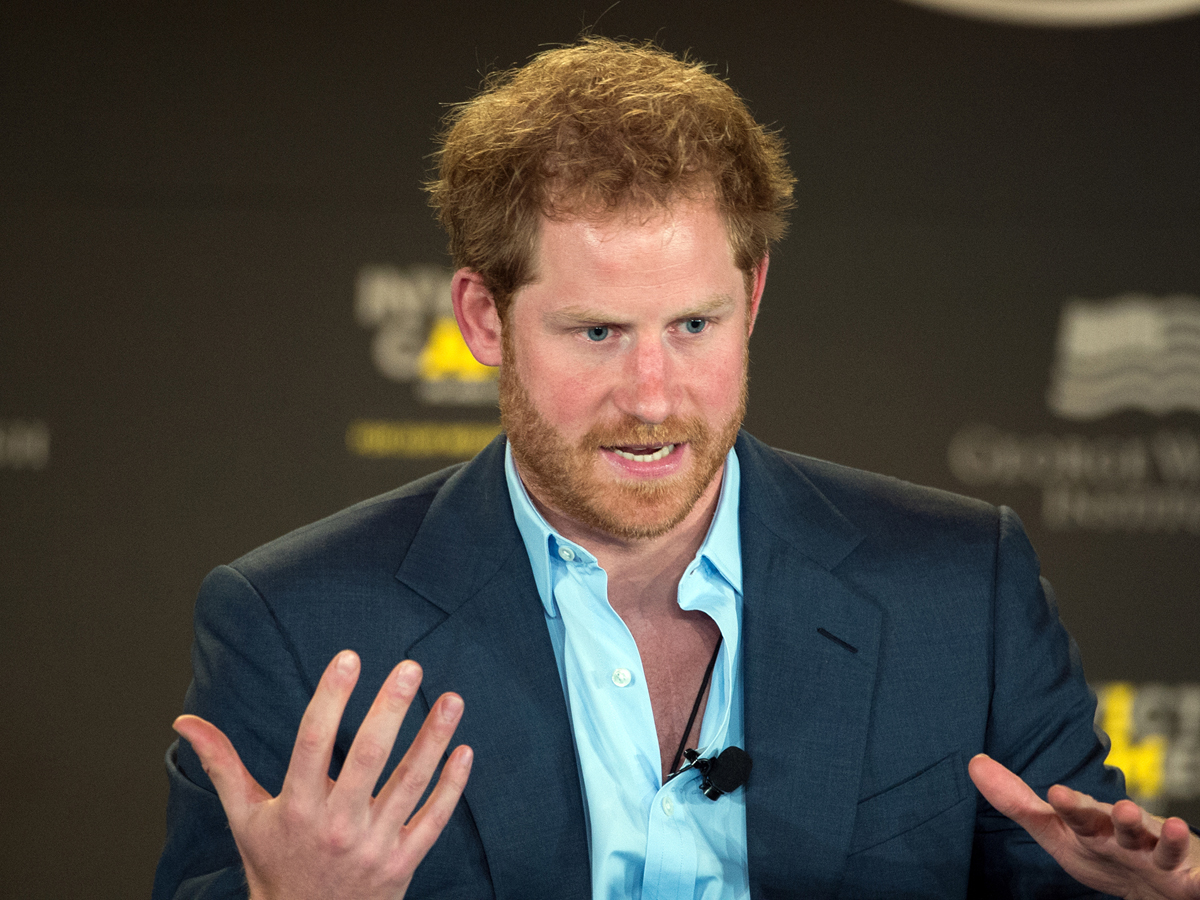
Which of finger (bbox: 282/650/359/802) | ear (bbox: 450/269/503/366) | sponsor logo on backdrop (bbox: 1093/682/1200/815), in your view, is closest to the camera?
finger (bbox: 282/650/359/802)

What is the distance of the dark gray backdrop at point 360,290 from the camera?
310cm

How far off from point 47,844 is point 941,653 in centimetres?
256

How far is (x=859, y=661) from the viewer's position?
1.72m

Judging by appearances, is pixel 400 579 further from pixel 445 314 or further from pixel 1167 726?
pixel 1167 726

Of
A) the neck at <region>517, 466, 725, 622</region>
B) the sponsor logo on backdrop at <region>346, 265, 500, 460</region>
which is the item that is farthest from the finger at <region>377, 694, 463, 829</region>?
the sponsor logo on backdrop at <region>346, 265, 500, 460</region>

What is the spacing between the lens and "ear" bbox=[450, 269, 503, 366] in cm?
182

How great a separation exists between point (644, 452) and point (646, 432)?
0.22ft

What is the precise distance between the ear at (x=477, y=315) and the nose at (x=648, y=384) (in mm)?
288

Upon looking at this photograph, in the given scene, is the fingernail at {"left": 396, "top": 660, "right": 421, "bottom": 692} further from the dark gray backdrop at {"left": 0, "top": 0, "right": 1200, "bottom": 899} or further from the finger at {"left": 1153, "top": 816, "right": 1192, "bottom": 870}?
the dark gray backdrop at {"left": 0, "top": 0, "right": 1200, "bottom": 899}

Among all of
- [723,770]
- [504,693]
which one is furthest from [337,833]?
[723,770]

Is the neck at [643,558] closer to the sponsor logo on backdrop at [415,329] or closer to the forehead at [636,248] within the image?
the forehead at [636,248]

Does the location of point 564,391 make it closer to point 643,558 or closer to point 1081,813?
point 643,558

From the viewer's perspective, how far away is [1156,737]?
3326 mm

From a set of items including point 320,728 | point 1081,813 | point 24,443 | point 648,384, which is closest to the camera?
point 320,728
